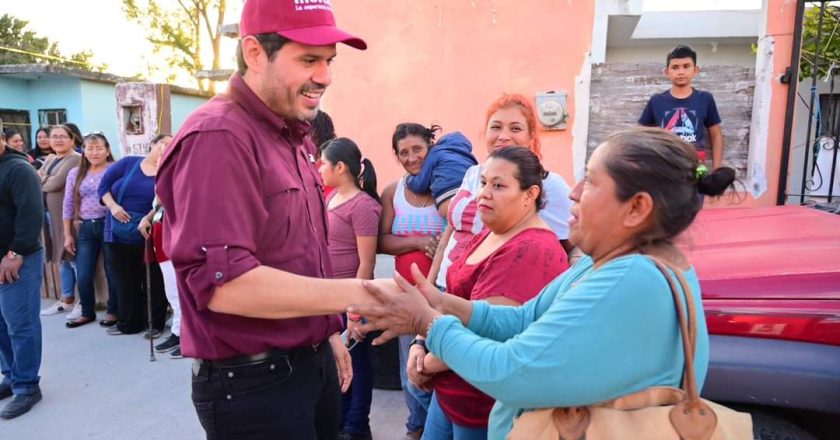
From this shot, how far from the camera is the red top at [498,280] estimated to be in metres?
1.93

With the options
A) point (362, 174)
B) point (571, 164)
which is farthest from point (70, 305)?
point (571, 164)

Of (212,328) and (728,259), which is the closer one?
(212,328)

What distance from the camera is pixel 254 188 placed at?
154 cm

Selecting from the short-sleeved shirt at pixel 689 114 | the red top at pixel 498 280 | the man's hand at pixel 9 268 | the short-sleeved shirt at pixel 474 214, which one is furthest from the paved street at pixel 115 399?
the short-sleeved shirt at pixel 689 114

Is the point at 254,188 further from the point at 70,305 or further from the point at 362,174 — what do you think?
the point at 70,305

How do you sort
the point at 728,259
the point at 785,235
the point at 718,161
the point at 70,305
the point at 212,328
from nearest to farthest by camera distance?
the point at 212,328 → the point at 728,259 → the point at 785,235 → the point at 718,161 → the point at 70,305

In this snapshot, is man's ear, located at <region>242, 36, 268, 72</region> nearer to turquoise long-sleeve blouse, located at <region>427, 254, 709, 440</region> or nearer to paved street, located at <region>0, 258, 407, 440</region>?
turquoise long-sleeve blouse, located at <region>427, 254, 709, 440</region>

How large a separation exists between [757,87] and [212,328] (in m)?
5.09

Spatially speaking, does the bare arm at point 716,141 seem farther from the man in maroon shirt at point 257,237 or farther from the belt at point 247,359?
the belt at point 247,359

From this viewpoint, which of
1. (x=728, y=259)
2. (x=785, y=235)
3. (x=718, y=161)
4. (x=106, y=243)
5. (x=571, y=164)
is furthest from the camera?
(x=106, y=243)

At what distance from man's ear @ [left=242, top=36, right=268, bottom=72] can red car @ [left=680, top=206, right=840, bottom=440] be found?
1.58 meters

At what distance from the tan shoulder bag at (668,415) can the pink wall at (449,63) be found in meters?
4.27

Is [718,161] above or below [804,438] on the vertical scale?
above

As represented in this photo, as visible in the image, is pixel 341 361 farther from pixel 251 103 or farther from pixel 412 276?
pixel 251 103
